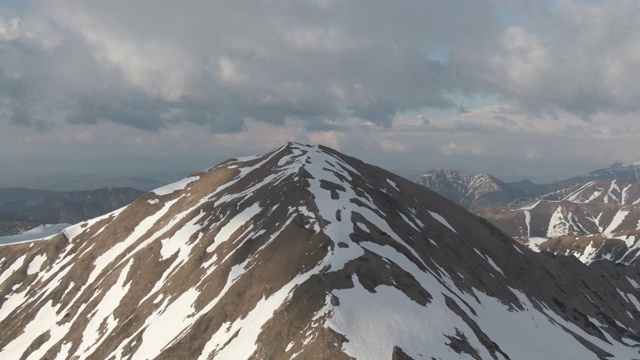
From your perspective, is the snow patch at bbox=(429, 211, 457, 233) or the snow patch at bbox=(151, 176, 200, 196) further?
the snow patch at bbox=(151, 176, 200, 196)

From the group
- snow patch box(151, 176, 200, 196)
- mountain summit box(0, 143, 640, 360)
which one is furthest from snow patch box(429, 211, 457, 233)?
snow patch box(151, 176, 200, 196)

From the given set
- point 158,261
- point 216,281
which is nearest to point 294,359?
point 216,281

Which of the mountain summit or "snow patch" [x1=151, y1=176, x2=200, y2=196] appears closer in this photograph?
the mountain summit

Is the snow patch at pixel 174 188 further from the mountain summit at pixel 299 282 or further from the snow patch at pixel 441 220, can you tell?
the snow patch at pixel 441 220

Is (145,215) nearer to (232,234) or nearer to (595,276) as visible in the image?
(232,234)

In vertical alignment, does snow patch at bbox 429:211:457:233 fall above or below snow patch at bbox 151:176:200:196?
below

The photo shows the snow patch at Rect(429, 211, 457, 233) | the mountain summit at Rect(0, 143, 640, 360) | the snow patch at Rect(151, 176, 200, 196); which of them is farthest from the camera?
the snow patch at Rect(151, 176, 200, 196)

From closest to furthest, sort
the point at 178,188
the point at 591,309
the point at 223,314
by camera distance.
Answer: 1. the point at 223,314
2. the point at 591,309
3. the point at 178,188

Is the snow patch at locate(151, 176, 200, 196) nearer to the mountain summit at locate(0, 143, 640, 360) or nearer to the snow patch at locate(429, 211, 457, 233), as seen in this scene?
the mountain summit at locate(0, 143, 640, 360)

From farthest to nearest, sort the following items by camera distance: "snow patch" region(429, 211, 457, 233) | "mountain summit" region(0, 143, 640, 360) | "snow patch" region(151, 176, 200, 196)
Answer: "snow patch" region(151, 176, 200, 196), "snow patch" region(429, 211, 457, 233), "mountain summit" region(0, 143, 640, 360)
